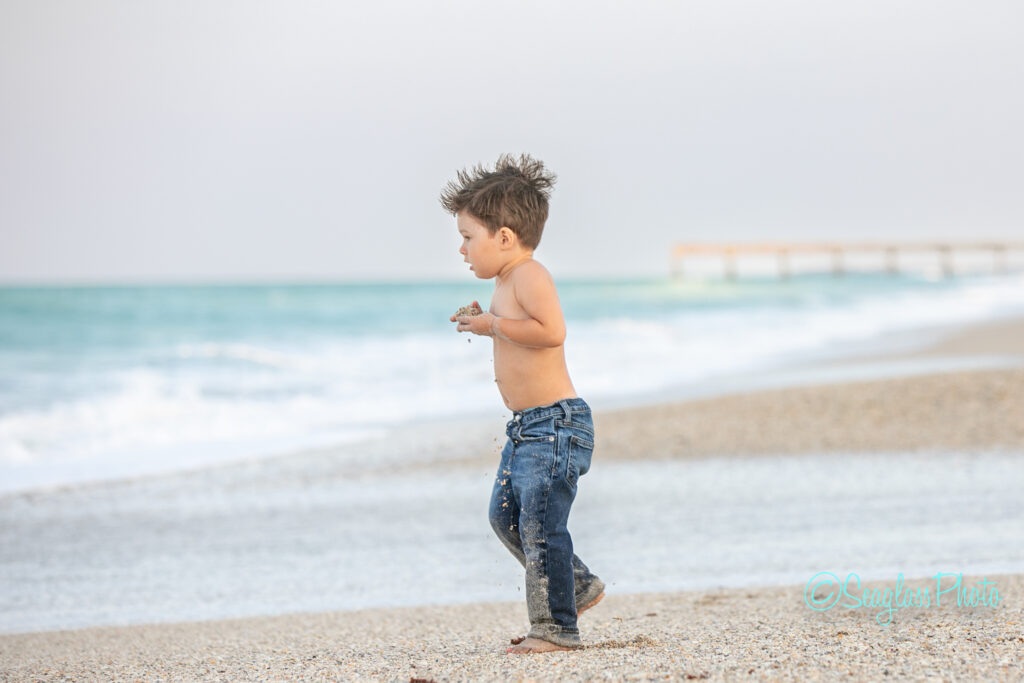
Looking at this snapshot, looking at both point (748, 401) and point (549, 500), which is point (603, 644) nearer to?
point (549, 500)

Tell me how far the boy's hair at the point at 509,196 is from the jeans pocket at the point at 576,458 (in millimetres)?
629

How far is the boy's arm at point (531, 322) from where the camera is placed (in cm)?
318

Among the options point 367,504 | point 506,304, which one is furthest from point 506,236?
point 367,504

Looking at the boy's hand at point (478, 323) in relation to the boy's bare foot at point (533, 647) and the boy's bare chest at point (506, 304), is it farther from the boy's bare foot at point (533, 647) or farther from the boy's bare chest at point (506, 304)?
the boy's bare foot at point (533, 647)

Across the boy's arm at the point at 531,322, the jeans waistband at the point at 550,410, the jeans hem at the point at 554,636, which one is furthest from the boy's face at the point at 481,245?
the jeans hem at the point at 554,636

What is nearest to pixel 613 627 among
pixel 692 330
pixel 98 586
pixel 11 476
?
pixel 98 586

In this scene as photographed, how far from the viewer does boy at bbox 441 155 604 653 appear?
3.20 m

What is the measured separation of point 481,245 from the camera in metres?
3.30

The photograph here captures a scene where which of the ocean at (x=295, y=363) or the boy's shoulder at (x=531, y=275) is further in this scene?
the ocean at (x=295, y=363)

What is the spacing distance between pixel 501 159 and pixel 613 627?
1.70m

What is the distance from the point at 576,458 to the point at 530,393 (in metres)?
0.24

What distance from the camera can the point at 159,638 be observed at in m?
3.93

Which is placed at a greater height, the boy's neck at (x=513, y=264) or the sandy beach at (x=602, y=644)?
the boy's neck at (x=513, y=264)

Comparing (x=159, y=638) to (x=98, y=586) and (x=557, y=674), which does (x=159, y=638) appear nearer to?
(x=98, y=586)
